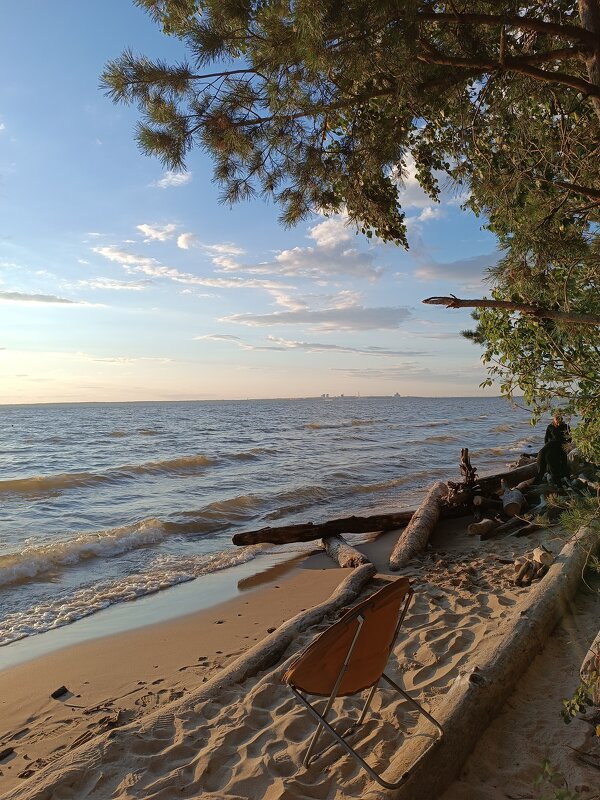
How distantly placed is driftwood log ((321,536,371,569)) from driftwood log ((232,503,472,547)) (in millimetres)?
161

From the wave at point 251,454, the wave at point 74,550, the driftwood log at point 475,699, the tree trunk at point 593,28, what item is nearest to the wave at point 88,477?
A: the wave at point 251,454

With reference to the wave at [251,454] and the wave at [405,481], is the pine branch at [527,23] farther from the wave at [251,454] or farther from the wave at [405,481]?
the wave at [251,454]

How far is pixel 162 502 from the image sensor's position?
13742 millimetres

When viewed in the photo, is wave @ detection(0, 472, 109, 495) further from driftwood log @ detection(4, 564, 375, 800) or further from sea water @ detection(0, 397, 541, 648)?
driftwood log @ detection(4, 564, 375, 800)

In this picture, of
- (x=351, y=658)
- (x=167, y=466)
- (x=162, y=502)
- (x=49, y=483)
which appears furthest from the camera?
(x=167, y=466)

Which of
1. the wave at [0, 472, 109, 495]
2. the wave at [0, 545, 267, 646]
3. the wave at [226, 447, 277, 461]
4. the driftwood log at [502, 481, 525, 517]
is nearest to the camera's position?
the wave at [0, 545, 267, 646]

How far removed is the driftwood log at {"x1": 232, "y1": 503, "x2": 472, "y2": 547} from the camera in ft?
29.2

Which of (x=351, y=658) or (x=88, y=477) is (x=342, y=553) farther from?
(x=88, y=477)

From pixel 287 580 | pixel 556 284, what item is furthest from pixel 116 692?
pixel 556 284

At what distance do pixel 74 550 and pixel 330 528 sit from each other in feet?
14.3

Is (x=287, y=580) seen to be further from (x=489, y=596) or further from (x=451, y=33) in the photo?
(x=451, y=33)

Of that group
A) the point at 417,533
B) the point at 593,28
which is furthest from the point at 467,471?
the point at 593,28

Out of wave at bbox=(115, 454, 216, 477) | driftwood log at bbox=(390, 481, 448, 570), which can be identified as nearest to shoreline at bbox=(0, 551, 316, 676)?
driftwood log at bbox=(390, 481, 448, 570)

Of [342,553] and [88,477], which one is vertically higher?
[342,553]
